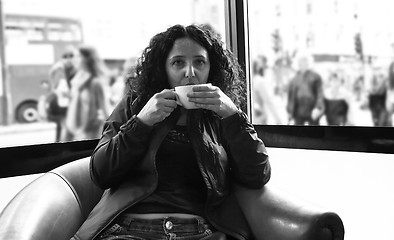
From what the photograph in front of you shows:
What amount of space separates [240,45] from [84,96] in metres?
1.03

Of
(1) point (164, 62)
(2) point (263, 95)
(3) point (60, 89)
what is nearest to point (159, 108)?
(1) point (164, 62)

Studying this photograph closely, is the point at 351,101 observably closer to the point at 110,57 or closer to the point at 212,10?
the point at 212,10

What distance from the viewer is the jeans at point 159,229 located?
4.82 feet

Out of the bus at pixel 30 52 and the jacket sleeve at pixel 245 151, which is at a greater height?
the bus at pixel 30 52

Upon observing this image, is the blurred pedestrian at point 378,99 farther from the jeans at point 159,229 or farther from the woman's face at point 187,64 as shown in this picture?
the jeans at point 159,229

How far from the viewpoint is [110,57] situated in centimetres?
252

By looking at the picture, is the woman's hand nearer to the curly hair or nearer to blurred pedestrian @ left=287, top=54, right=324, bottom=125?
the curly hair

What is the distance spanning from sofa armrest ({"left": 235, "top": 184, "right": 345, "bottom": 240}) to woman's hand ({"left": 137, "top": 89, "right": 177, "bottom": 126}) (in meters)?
0.45

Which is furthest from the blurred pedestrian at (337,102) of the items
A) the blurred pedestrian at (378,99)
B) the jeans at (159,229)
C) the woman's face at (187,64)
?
the jeans at (159,229)

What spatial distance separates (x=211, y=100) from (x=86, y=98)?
1147 millimetres

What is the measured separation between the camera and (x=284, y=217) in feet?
4.97

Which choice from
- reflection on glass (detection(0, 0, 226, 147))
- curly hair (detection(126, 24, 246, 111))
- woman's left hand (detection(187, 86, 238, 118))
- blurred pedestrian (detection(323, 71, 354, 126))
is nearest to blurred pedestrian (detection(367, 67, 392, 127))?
blurred pedestrian (detection(323, 71, 354, 126))

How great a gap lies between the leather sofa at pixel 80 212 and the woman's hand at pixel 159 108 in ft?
1.45

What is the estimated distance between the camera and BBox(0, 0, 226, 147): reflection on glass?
2207 mm
